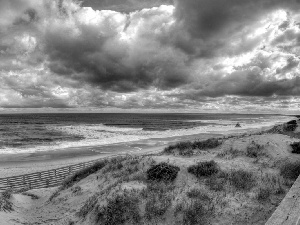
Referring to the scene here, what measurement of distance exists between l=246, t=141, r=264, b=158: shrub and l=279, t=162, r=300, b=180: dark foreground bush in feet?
8.87

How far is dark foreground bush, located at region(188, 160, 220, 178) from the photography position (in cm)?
1224

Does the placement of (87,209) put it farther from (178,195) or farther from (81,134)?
(81,134)

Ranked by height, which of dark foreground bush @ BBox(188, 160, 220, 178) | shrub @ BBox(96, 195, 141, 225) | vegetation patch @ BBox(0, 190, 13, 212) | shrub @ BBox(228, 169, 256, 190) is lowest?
vegetation patch @ BBox(0, 190, 13, 212)

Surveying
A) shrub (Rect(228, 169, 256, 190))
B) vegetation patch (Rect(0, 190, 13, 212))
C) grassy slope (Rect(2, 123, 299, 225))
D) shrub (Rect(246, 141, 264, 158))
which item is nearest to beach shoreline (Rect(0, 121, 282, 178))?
grassy slope (Rect(2, 123, 299, 225))

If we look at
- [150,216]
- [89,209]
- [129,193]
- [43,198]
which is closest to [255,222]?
[150,216]

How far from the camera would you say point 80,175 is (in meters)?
16.8

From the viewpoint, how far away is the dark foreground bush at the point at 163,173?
12040 millimetres

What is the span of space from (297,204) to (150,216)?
516 centimetres

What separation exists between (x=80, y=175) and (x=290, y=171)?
13.2m

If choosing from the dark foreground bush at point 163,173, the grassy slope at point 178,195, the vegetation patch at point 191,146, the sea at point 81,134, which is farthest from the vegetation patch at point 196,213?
the sea at point 81,134

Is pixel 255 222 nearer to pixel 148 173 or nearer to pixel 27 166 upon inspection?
pixel 148 173

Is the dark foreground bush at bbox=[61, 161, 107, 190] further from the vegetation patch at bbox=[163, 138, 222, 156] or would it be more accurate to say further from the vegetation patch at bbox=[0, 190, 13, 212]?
the vegetation patch at bbox=[163, 138, 222, 156]

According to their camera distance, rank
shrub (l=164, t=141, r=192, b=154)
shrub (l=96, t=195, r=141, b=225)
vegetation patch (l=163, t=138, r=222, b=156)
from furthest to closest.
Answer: shrub (l=164, t=141, r=192, b=154), vegetation patch (l=163, t=138, r=222, b=156), shrub (l=96, t=195, r=141, b=225)

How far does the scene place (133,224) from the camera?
896 cm
